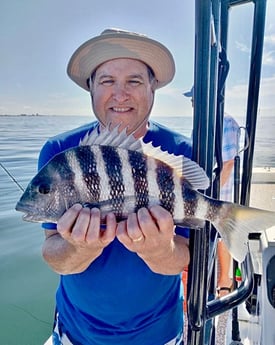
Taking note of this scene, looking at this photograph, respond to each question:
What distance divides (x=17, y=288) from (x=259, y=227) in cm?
324

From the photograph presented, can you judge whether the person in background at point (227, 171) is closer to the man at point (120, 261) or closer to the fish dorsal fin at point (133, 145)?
the man at point (120, 261)

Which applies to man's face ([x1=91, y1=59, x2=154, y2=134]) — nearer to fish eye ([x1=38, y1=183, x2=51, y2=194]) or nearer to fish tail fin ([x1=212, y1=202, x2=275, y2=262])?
fish eye ([x1=38, y1=183, x2=51, y2=194])

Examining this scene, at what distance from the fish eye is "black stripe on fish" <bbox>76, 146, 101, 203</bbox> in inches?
4.1

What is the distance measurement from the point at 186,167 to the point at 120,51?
1.59ft

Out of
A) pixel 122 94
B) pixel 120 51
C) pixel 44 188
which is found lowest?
pixel 44 188

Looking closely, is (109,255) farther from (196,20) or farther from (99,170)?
(196,20)

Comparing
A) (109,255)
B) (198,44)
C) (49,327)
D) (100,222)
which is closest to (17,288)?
(49,327)

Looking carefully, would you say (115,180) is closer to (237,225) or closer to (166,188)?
(166,188)

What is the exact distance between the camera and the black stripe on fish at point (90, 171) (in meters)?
0.83

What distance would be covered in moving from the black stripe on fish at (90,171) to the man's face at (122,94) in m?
0.26

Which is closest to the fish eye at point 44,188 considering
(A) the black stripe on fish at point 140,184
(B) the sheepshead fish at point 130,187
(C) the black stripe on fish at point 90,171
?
(B) the sheepshead fish at point 130,187

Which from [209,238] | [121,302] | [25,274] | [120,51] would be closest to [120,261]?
[121,302]

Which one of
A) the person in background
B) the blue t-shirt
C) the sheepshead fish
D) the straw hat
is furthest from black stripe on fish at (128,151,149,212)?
the person in background

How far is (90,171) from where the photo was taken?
2.75 ft
